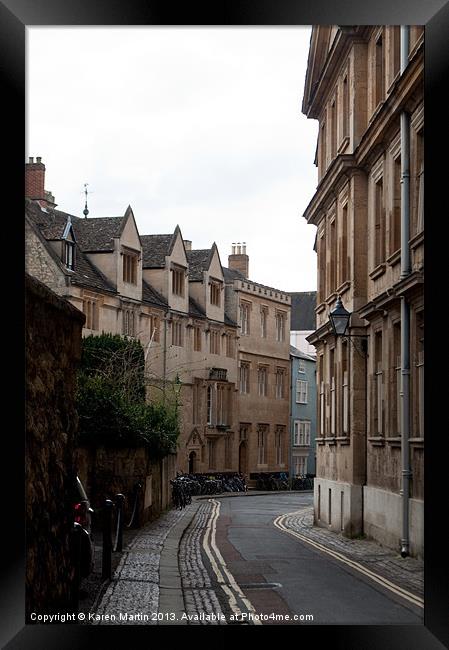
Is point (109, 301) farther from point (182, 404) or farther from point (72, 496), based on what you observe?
point (72, 496)

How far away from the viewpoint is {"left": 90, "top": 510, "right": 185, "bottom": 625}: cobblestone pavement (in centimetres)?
688

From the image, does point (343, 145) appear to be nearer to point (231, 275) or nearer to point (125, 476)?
point (125, 476)

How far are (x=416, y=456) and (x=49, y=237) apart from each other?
445cm

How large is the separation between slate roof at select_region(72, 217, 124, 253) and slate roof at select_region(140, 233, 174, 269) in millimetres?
301

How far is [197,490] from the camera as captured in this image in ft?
48.8

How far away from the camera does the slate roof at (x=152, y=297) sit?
12477mm

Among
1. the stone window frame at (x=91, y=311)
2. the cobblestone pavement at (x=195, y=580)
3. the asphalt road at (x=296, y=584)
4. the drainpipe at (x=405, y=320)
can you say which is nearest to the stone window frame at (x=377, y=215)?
the drainpipe at (x=405, y=320)

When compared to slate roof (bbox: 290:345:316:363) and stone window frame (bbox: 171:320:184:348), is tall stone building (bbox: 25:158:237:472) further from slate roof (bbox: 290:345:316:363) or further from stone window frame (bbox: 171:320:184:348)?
slate roof (bbox: 290:345:316:363)

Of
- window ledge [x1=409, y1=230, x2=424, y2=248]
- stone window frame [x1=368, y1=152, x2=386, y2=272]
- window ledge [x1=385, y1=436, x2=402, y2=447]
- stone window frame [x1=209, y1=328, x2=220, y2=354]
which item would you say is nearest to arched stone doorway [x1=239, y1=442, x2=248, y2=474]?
stone window frame [x1=209, y1=328, x2=220, y2=354]

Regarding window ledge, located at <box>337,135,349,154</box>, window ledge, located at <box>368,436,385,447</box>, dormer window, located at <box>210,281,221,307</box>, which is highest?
window ledge, located at <box>337,135,349,154</box>

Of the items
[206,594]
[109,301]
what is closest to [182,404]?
[109,301]
